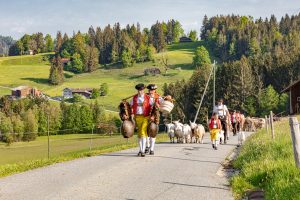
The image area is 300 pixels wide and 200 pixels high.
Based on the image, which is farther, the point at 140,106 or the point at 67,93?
the point at 67,93

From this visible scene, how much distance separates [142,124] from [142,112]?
1.33 feet

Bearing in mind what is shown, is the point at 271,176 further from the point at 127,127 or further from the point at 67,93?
the point at 67,93

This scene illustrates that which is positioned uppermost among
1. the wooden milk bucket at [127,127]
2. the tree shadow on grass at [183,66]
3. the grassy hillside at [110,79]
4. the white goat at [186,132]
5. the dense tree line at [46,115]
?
the tree shadow on grass at [183,66]

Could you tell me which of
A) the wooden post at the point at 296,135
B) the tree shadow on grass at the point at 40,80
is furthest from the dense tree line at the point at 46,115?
the wooden post at the point at 296,135

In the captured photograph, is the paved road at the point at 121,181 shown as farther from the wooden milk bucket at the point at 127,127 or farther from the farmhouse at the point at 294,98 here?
the farmhouse at the point at 294,98

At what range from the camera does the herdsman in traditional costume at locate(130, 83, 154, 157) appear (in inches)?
600

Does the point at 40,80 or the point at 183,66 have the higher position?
the point at 183,66

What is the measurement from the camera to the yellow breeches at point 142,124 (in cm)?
1530

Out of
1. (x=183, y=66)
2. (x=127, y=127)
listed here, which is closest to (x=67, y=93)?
(x=183, y=66)

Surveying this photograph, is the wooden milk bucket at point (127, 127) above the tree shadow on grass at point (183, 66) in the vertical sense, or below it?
below

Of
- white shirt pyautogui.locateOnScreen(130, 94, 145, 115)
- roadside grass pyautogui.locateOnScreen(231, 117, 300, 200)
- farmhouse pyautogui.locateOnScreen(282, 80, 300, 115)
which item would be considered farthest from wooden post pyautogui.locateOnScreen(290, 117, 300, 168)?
farmhouse pyautogui.locateOnScreen(282, 80, 300, 115)

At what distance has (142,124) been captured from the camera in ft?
50.5

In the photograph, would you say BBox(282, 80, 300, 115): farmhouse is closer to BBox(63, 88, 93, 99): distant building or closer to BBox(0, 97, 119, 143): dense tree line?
BBox(0, 97, 119, 143): dense tree line

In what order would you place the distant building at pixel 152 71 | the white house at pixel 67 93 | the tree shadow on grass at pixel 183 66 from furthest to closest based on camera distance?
→ the tree shadow on grass at pixel 183 66 → the distant building at pixel 152 71 → the white house at pixel 67 93
